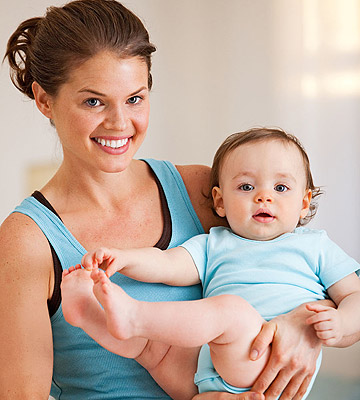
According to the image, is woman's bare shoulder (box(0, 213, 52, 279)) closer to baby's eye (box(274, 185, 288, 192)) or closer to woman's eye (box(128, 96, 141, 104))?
woman's eye (box(128, 96, 141, 104))

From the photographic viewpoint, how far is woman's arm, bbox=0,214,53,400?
5.15 feet

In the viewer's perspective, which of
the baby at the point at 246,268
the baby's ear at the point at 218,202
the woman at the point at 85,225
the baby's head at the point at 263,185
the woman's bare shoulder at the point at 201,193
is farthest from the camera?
the woman's bare shoulder at the point at 201,193

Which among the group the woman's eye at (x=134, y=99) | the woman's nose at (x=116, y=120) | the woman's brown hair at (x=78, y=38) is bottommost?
the woman's nose at (x=116, y=120)

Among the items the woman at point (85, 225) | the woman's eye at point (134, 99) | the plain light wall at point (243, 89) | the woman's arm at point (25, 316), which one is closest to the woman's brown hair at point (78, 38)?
the woman at point (85, 225)

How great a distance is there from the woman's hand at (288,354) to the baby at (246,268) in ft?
0.07

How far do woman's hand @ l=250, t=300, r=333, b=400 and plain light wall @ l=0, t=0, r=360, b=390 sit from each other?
6.18 feet

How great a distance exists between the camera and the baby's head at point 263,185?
5.51 feet

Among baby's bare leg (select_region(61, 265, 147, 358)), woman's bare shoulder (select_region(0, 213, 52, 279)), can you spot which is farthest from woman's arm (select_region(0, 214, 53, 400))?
baby's bare leg (select_region(61, 265, 147, 358))

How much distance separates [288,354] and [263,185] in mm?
449

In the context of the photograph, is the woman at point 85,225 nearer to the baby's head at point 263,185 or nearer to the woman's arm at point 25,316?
the woman's arm at point 25,316

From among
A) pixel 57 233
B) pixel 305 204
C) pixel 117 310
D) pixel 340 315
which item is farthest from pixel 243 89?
pixel 117 310

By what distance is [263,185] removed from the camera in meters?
1.69

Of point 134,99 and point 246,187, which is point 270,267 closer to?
point 246,187

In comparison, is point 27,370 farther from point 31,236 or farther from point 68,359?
point 31,236
